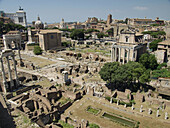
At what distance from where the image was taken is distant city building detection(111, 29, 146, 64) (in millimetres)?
45000

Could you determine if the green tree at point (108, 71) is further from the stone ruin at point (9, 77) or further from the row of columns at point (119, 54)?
the stone ruin at point (9, 77)

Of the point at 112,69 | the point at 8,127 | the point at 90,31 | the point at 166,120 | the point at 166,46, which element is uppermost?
the point at 90,31

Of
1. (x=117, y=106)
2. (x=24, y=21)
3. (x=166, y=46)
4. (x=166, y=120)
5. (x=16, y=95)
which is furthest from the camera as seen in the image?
(x=24, y=21)

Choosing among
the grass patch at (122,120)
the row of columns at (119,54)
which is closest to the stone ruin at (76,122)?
the grass patch at (122,120)

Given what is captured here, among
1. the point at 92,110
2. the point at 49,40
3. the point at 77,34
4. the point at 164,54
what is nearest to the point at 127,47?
the point at 164,54

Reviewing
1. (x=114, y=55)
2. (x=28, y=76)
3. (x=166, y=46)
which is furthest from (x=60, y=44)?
(x=166, y=46)

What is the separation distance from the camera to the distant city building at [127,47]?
45000 millimetres

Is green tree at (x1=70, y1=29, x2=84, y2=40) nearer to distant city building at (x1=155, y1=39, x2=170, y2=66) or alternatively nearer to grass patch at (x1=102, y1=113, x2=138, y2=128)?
distant city building at (x1=155, y1=39, x2=170, y2=66)

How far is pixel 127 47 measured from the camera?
1786 inches

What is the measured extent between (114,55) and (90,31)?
3003 inches

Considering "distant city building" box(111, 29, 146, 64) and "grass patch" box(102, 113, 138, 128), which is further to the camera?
"distant city building" box(111, 29, 146, 64)

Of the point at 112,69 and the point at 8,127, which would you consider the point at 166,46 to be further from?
the point at 8,127

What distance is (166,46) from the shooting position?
48.2 meters

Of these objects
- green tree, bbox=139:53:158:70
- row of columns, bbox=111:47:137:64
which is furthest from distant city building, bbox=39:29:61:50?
green tree, bbox=139:53:158:70
